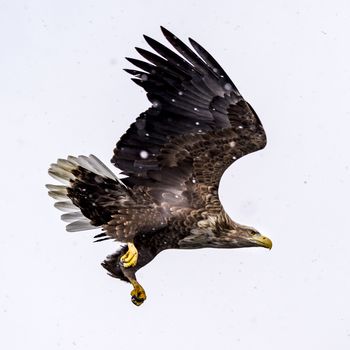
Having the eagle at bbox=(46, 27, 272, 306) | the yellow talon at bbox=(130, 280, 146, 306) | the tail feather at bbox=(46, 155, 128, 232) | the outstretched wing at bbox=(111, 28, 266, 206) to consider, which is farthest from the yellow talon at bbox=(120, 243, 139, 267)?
the outstretched wing at bbox=(111, 28, 266, 206)

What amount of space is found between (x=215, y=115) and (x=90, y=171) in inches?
48.1

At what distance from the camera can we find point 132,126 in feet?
31.0

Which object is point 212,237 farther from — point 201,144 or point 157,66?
point 157,66

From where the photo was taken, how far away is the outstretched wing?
9289 mm

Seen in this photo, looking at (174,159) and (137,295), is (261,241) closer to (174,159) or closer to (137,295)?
(174,159)

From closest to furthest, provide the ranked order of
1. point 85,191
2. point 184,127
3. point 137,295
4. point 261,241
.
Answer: point 137,295
point 184,127
point 85,191
point 261,241

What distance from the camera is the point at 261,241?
9.77m

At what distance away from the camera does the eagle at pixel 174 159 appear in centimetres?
926

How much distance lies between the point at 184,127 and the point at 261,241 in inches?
49.6

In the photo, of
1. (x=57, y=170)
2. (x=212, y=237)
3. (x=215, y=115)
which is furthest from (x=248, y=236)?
(x=57, y=170)

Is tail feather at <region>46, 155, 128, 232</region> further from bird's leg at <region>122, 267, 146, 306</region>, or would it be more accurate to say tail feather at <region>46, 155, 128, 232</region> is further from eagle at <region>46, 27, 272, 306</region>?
bird's leg at <region>122, 267, 146, 306</region>

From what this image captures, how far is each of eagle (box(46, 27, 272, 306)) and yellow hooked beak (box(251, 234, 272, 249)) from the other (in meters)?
0.26

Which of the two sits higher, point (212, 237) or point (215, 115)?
point (215, 115)

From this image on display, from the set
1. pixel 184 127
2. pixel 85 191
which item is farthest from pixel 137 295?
pixel 184 127
